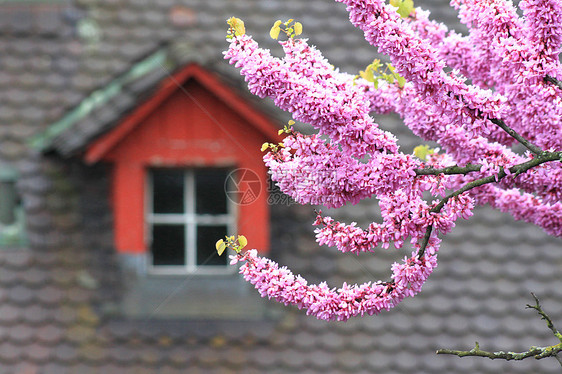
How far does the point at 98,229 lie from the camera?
4.40 m

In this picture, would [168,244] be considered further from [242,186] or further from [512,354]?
[512,354]

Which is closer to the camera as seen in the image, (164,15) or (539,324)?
(539,324)

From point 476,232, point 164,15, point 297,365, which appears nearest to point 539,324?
point 476,232

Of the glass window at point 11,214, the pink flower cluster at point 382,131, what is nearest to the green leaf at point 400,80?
the pink flower cluster at point 382,131

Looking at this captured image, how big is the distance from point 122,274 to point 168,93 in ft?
3.20

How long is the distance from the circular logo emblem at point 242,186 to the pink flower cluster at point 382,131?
2379 millimetres

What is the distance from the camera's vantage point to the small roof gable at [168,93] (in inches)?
168

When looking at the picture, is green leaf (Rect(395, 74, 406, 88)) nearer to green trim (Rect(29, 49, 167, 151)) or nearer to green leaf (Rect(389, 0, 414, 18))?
green leaf (Rect(389, 0, 414, 18))

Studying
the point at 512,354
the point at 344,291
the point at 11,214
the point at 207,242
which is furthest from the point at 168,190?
the point at 512,354

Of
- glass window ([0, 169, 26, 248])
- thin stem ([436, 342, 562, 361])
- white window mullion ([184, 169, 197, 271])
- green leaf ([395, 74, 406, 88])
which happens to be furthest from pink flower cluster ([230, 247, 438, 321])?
glass window ([0, 169, 26, 248])

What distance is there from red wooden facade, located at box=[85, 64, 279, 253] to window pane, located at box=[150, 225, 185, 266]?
0.09 m

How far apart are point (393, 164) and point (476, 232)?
2.93 m

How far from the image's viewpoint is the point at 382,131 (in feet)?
5.98

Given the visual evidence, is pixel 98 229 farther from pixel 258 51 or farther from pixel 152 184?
pixel 258 51
